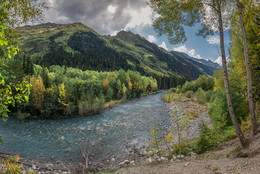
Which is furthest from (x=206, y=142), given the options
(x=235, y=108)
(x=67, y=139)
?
(x=67, y=139)

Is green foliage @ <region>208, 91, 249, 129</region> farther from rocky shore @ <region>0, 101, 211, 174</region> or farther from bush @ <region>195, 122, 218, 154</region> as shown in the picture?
rocky shore @ <region>0, 101, 211, 174</region>

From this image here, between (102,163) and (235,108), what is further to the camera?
(102,163)

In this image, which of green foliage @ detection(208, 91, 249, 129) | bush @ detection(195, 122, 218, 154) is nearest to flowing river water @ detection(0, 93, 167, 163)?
bush @ detection(195, 122, 218, 154)

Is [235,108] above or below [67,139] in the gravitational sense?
above

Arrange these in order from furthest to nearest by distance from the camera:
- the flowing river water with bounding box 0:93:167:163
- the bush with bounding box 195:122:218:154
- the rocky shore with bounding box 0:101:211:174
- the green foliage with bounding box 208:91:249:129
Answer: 1. the flowing river water with bounding box 0:93:167:163
2. the green foliage with bounding box 208:91:249:129
3. the rocky shore with bounding box 0:101:211:174
4. the bush with bounding box 195:122:218:154

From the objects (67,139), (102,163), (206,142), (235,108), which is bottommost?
(102,163)

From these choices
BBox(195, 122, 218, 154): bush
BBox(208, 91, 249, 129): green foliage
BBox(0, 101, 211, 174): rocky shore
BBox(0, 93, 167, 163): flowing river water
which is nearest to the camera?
BBox(195, 122, 218, 154): bush

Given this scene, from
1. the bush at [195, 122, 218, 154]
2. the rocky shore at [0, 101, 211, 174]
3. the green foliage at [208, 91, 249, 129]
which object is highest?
the green foliage at [208, 91, 249, 129]

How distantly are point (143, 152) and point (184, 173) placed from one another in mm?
9911

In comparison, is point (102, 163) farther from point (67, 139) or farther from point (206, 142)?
point (206, 142)

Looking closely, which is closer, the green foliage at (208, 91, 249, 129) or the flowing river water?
the green foliage at (208, 91, 249, 129)

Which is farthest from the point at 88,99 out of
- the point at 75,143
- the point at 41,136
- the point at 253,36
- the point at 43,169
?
the point at 253,36

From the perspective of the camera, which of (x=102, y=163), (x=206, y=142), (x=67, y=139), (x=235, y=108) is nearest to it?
(x=206, y=142)

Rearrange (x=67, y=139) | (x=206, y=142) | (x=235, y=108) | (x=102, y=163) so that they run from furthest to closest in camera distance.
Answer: (x=67, y=139)
(x=102, y=163)
(x=235, y=108)
(x=206, y=142)
